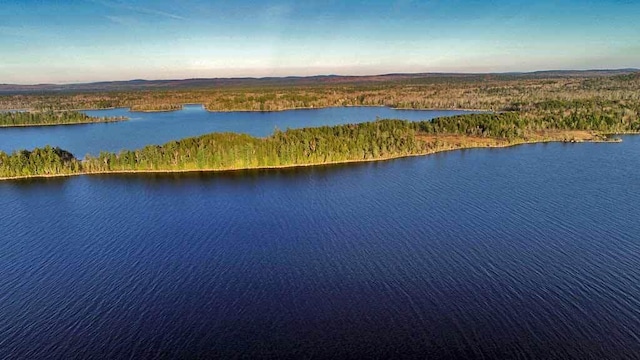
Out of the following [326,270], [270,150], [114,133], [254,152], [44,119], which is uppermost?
[44,119]

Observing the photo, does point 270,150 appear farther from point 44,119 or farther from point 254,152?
point 44,119

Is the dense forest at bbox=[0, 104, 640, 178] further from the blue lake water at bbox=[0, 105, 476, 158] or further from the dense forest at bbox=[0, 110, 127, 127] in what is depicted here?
the dense forest at bbox=[0, 110, 127, 127]

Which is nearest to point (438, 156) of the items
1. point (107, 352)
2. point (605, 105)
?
point (107, 352)

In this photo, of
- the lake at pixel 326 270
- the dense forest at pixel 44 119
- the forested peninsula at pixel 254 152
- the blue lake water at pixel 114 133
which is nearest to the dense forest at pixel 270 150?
the forested peninsula at pixel 254 152

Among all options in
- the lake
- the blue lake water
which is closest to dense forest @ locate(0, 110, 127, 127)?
the blue lake water

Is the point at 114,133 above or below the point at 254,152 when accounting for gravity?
above

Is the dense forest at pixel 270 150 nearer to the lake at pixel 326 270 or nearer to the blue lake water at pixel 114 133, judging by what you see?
the lake at pixel 326 270

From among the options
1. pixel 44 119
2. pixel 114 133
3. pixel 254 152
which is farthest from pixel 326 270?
pixel 44 119

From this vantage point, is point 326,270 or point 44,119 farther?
point 44,119
